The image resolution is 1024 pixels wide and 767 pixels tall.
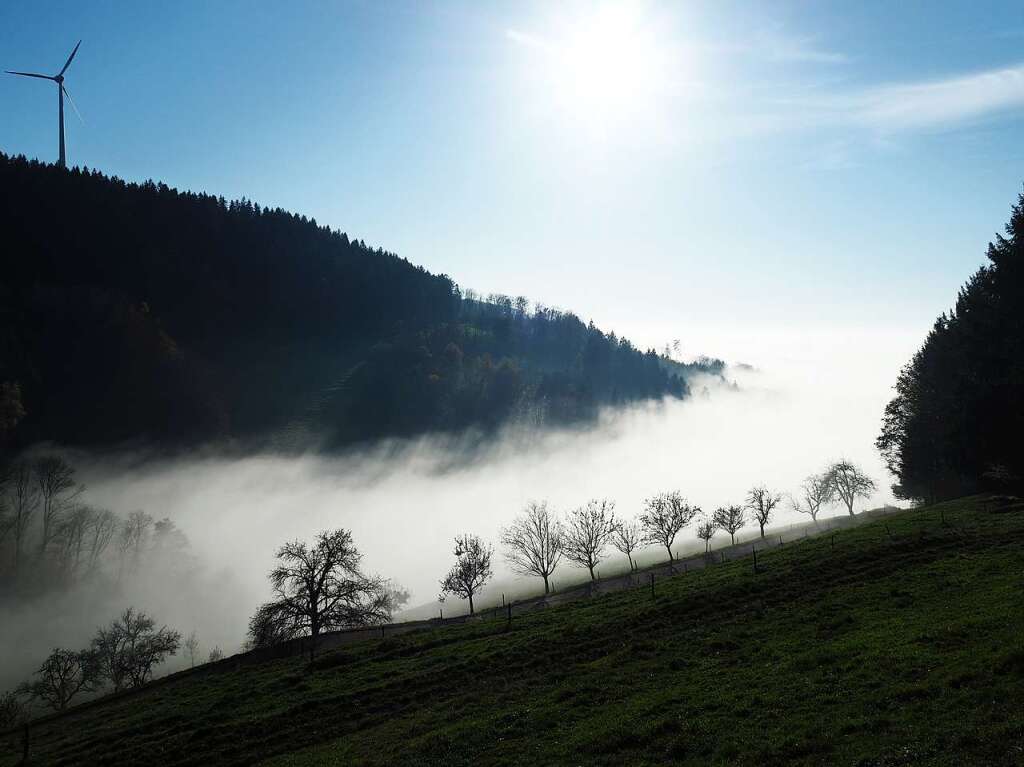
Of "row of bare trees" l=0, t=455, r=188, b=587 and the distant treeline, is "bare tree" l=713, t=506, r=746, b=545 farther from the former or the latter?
"row of bare trees" l=0, t=455, r=188, b=587

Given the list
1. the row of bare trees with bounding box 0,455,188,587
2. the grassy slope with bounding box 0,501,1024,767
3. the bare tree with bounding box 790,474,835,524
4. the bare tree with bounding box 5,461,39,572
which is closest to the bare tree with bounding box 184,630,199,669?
the row of bare trees with bounding box 0,455,188,587

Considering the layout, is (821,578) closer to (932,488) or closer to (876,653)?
(876,653)

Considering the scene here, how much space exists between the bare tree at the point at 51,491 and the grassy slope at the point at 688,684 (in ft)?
246

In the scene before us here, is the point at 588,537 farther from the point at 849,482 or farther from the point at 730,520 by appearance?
the point at 849,482

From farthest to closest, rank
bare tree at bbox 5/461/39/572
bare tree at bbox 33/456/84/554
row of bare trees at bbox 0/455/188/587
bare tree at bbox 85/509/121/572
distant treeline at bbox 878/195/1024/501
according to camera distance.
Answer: bare tree at bbox 85/509/121/572, bare tree at bbox 33/456/84/554, bare tree at bbox 5/461/39/572, row of bare trees at bbox 0/455/188/587, distant treeline at bbox 878/195/1024/501

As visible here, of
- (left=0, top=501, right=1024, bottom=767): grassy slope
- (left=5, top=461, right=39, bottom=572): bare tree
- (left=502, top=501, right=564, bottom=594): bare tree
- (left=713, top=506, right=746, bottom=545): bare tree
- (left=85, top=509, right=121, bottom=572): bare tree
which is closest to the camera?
(left=0, top=501, right=1024, bottom=767): grassy slope

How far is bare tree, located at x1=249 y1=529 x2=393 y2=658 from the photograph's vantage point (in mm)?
51125

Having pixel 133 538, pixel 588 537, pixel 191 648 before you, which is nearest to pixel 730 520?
pixel 588 537

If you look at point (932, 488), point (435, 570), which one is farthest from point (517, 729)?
point (435, 570)

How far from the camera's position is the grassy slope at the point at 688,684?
614 inches

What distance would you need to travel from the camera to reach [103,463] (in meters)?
142

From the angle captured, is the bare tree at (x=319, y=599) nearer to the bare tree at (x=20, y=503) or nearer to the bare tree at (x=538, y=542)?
the bare tree at (x=538, y=542)

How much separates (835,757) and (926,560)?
28.8 metres

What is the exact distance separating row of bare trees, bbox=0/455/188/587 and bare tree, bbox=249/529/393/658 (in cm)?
6895
